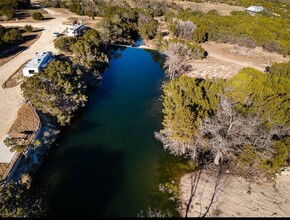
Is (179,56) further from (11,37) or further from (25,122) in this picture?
(11,37)

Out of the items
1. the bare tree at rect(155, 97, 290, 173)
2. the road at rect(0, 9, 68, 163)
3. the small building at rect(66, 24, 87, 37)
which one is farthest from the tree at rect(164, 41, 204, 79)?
the road at rect(0, 9, 68, 163)

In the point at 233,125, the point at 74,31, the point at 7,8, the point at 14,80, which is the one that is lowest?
the point at 14,80

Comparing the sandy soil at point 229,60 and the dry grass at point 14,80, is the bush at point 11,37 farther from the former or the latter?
the sandy soil at point 229,60

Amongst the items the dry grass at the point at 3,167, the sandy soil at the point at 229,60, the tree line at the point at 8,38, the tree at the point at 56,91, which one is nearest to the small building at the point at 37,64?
the tree at the point at 56,91

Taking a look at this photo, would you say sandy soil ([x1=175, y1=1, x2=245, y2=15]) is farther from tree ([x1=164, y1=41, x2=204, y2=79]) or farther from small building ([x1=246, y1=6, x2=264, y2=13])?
tree ([x1=164, y1=41, x2=204, y2=79])

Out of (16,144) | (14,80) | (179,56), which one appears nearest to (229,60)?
(179,56)

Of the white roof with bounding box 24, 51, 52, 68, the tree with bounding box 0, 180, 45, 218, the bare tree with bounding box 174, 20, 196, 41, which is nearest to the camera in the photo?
the tree with bounding box 0, 180, 45, 218
